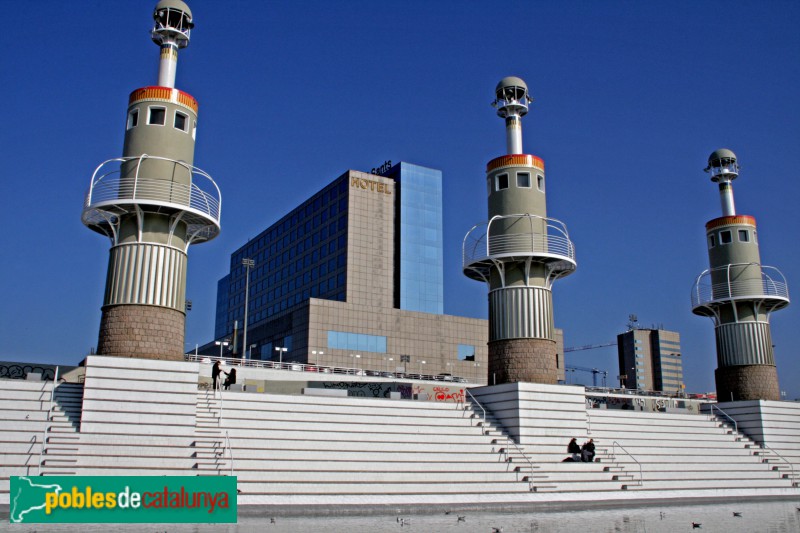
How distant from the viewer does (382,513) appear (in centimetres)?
2311

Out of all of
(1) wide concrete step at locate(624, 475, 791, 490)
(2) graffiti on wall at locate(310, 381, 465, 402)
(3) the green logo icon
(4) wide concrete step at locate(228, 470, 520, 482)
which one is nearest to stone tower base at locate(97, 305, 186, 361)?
(4) wide concrete step at locate(228, 470, 520, 482)

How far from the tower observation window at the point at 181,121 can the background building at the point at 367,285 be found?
38154mm

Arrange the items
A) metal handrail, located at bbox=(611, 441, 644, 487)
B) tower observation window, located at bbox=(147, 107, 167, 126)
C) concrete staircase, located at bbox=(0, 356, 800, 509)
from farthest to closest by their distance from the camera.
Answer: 1. metal handrail, located at bbox=(611, 441, 644, 487)
2. tower observation window, located at bbox=(147, 107, 167, 126)
3. concrete staircase, located at bbox=(0, 356, 800, 509)

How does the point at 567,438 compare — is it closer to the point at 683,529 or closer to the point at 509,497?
the point at 509,497

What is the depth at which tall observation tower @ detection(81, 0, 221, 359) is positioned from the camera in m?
28.3

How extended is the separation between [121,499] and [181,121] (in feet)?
64.5

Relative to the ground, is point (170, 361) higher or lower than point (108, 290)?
lower

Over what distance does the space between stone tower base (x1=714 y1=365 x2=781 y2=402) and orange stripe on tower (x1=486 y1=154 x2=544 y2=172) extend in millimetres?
18587

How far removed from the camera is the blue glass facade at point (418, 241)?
302 feet

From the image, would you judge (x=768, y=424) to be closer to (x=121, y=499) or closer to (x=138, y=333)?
(x=138, y=333)

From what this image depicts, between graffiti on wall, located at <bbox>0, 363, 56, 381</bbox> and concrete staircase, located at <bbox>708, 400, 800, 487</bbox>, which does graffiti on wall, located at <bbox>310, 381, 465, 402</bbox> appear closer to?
concrete staircase, located at <bbox>708, 400, 800, 487</bbox>

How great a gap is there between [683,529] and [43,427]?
20.8m

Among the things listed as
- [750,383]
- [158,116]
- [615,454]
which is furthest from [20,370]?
[750,383]

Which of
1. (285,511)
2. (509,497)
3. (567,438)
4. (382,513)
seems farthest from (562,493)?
(285,511)
